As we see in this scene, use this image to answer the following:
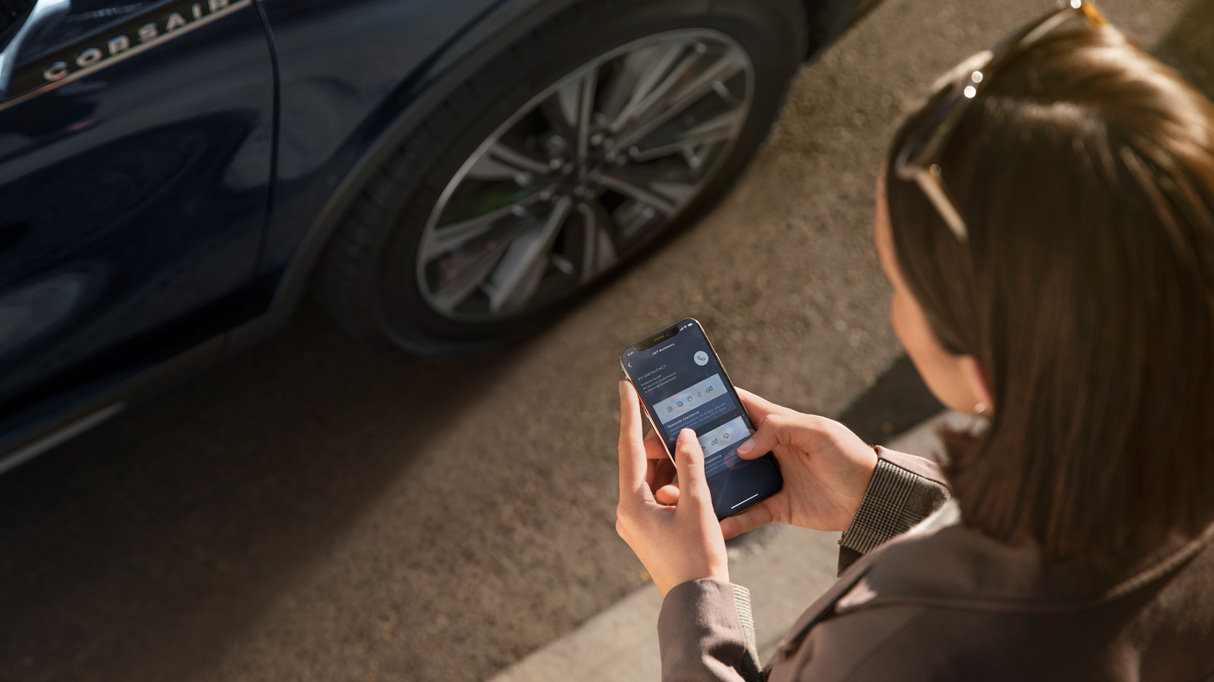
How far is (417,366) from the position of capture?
2.46 meters

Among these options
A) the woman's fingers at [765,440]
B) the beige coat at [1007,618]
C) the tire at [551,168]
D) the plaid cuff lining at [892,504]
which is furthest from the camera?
the tire at [551,168]

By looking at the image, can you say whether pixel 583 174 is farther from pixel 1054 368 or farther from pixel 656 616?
pixel 1054 368

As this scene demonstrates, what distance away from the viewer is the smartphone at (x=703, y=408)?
1566 millimetres

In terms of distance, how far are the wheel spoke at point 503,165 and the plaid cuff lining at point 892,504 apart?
3.34 feet

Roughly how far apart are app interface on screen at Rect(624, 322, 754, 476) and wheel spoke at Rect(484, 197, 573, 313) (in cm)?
62

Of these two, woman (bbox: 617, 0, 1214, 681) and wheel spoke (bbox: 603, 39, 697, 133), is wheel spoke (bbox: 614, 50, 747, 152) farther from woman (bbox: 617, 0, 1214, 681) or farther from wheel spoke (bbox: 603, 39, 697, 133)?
woman (bbox: 617, 0, 1214, 681)

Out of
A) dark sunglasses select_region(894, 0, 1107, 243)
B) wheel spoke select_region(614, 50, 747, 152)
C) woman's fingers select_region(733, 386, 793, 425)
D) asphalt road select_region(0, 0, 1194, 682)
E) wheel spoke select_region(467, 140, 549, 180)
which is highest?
dark sunglasses select_region(894, 0, 1107, 243)

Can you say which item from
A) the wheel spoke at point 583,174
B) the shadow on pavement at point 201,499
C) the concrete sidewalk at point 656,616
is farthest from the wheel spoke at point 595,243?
the concrete sidewalk at point 656,616

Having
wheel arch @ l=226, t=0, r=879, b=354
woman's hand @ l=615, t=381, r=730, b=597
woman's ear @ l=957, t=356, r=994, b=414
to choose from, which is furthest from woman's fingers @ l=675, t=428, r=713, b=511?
wheel arch @ l=226, t=0, r=879, b=354

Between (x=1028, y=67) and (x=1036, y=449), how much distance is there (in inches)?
13.3

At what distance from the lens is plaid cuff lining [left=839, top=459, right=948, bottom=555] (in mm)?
1393

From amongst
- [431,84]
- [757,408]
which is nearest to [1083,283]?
[757,408]

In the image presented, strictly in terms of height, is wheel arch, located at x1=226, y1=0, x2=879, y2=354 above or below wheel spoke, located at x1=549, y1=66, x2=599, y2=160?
above

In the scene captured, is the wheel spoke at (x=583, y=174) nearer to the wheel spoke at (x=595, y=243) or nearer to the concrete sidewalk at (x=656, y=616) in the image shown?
the wheel spoke at (x=595, y=243)
